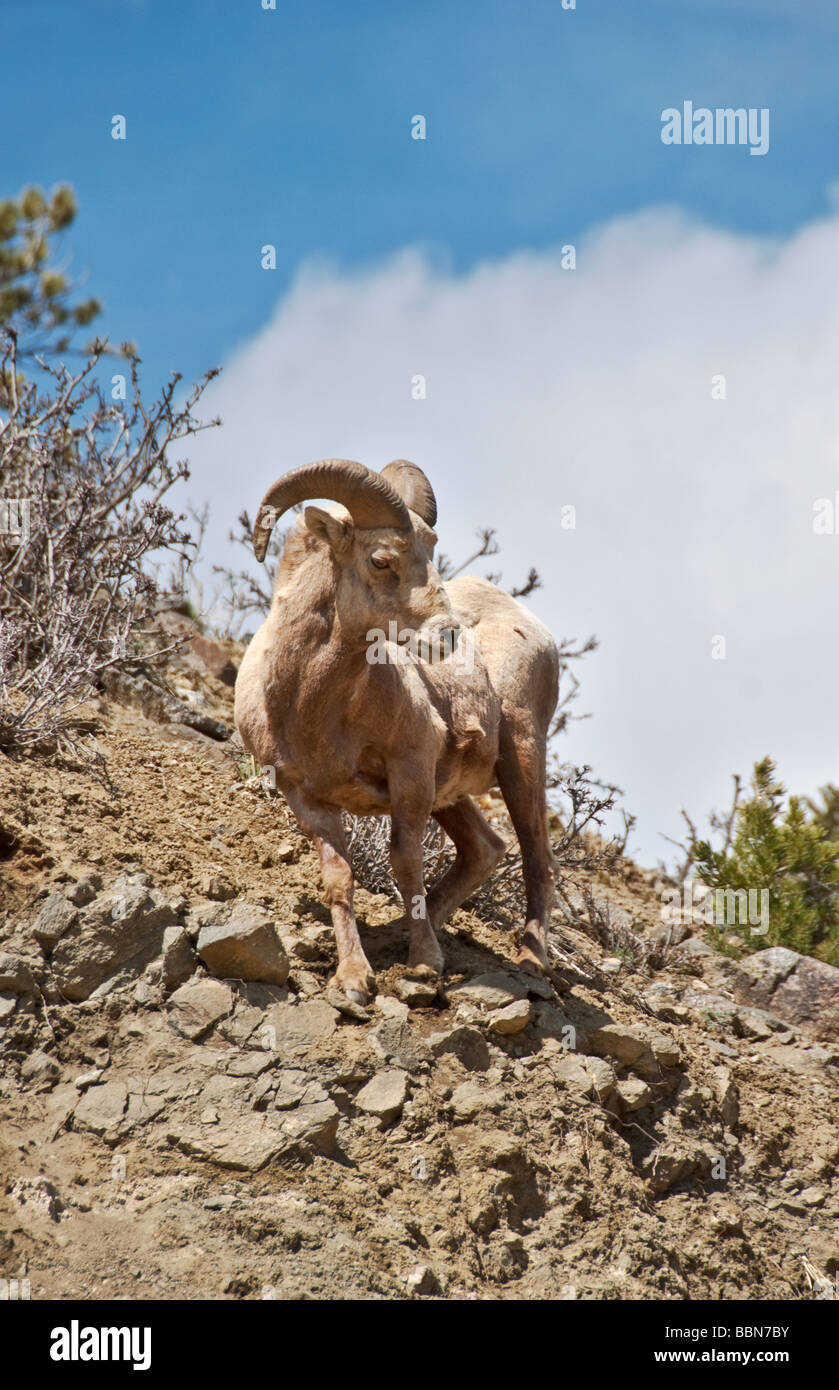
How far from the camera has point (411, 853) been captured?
21.5ft

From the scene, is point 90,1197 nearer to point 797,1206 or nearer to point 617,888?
point 797,1206

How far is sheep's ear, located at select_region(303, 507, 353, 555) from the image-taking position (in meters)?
6.29

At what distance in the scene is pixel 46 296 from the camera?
42.6 ft

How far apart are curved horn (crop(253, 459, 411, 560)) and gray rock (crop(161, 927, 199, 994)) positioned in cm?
192

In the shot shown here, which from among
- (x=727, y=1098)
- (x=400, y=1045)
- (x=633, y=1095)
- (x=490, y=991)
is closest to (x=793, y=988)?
(x=727, y=1098)

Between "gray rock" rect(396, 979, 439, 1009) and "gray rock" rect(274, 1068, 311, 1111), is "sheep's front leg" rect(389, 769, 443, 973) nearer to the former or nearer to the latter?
"gray rock" rect(396, 979, 439, 1009)

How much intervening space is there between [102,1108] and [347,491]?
3.05 meters

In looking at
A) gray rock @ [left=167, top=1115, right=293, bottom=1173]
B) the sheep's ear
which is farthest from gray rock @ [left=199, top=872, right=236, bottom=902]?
the sheep's ear

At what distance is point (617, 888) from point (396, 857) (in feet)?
17.4

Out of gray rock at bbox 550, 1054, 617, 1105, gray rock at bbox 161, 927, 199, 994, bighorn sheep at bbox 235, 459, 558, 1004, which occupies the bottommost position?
gray rock at bbox 550, 1054, 617, 1105

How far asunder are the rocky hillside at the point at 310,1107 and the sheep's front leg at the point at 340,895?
14 cm

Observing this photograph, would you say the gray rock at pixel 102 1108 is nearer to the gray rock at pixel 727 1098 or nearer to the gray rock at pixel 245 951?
the gray rock at pixel 245 951

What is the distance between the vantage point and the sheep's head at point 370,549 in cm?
623

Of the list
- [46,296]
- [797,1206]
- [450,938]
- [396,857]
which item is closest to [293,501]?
[396,857]
